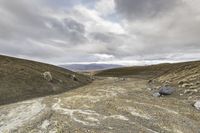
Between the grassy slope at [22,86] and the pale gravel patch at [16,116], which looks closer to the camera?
the pale gravel patch at [16,116]

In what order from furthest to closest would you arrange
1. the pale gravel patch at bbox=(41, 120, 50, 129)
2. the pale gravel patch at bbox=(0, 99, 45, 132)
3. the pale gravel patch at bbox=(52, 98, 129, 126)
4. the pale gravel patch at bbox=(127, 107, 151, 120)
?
the pale gravel patch at bbox=(127, 107, 151, 120) < the pale gravel patch at bbox=(0, 99, 45, 132) < the pale gravel patch at bbox=(52, 98, 129, 126) < the pale gravel patch at bbox=(41, 120, 50, 129)

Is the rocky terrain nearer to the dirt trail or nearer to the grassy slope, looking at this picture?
the dirt trail

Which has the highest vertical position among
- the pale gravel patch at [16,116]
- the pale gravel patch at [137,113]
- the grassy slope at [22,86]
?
the grassy slope at [22,86]

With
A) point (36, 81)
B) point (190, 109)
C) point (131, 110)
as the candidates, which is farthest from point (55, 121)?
point (36, 81)

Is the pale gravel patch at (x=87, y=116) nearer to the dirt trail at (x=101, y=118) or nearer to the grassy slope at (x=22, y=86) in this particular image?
the dirt trail at (x=101, y=118)

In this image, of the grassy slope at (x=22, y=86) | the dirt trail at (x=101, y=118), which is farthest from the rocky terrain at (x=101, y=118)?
the grassy slope at (x=22, y=86)

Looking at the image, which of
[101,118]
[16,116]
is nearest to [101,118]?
[101,118]

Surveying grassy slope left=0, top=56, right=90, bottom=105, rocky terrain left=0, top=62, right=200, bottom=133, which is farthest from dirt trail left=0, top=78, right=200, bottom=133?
grassy slope left=0, top=56, right=90, bottom=105

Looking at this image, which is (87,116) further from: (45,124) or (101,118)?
(45,124)

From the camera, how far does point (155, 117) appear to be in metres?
25.4

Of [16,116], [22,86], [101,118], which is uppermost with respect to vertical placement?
[22,86]

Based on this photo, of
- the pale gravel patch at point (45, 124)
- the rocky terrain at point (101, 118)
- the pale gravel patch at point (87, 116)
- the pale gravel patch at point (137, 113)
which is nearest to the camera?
the rocky terrain at point (101, 118)

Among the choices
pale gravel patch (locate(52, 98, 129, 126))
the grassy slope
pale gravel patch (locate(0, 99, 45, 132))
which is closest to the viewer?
pale gravel patch (locate(52, 98, 129, 126))

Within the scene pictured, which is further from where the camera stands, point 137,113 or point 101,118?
point 137,113
